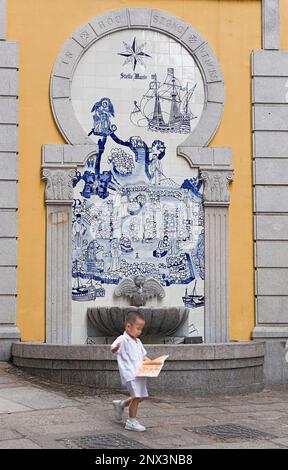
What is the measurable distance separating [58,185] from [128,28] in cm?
327

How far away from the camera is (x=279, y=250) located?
1441 centimetres

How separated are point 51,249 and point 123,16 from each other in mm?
4560

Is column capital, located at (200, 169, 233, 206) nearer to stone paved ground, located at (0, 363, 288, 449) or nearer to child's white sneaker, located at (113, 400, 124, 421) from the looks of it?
stone paved ground, located at (0, 363, 288, 449)

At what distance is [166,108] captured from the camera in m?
14.5

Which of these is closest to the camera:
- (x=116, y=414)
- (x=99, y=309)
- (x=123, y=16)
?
(x=116, y=414)

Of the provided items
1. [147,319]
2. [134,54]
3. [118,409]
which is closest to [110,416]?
[118,409]

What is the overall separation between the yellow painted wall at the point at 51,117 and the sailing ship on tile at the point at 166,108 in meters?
0.74

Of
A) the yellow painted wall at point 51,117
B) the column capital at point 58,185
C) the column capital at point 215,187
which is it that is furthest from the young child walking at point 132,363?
the column capital at point 215,187

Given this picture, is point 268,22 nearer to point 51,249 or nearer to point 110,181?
point 110,181

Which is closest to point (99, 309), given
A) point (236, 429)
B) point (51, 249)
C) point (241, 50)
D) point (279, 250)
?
point (51, 249)

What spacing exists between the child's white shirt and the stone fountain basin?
4087 millimetres

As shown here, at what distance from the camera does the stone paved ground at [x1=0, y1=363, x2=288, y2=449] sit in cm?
859

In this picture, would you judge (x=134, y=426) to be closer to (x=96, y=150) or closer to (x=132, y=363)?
(x=132, y=363)

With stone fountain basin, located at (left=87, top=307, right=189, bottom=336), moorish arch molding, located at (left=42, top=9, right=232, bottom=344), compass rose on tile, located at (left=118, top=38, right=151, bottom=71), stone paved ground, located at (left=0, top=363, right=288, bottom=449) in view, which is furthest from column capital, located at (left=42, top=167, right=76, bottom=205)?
stone paved ground, located at (left=0, top=363, right=288, bottom=449)
